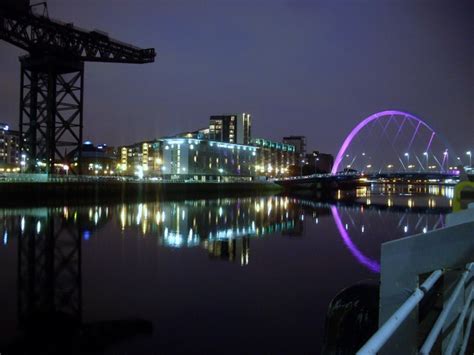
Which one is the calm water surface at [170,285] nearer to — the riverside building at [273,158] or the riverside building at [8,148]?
the riverside building at [8,148]

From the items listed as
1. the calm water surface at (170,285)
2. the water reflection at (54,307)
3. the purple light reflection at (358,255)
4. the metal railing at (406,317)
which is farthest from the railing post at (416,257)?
the purple light reflection at (358,255)

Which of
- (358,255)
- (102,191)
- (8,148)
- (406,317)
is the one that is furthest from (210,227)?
(8,148)

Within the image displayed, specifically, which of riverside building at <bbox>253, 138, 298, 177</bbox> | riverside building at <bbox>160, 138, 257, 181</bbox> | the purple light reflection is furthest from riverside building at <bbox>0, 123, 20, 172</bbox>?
the purple light reflection

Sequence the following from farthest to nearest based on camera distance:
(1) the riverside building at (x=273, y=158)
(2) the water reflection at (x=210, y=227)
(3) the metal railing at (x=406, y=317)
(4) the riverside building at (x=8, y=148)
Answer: (1) the riverside building at (x=273, y=158) < (4) the riverside building at (x=8, y=148) < (2) the water reflection at (x=210, y=227) < (3) the metal railing at (x=406, y=317)

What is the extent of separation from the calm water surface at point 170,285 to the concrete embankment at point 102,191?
11329 millimetres

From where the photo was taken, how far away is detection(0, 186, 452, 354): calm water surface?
7809 mm

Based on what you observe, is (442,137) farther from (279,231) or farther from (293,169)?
(293,169)

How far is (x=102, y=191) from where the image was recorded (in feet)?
150

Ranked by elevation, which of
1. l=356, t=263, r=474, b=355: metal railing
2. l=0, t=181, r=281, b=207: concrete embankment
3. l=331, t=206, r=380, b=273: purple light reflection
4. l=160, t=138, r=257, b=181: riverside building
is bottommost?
l=331, t=206, r=380, b=273: purple light reflection

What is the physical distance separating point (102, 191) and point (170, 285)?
36420 mm

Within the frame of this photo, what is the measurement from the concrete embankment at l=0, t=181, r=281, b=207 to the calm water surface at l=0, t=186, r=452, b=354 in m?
11.3

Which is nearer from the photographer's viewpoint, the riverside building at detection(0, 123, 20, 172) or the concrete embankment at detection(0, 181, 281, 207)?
the concrete embankment at detection(0, 181, 281, 207)

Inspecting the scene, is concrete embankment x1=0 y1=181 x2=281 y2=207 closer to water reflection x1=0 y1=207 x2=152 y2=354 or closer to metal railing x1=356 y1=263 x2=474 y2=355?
water reflection x1=0 y1=207 x2=152 y2=354

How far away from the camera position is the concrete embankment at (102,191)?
34.9 m
